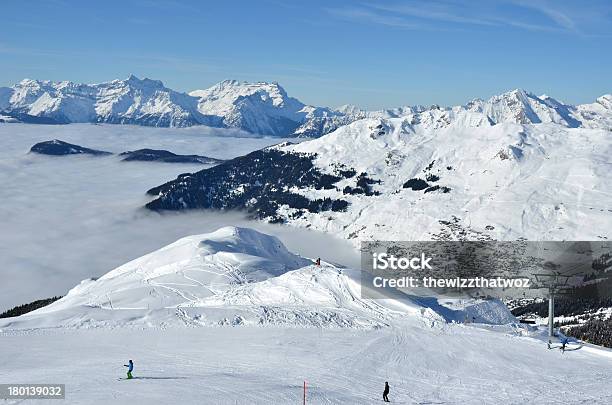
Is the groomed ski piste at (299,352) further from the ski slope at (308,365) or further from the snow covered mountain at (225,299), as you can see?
the snow covered mountain at (225,299)

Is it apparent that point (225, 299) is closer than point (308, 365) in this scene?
No

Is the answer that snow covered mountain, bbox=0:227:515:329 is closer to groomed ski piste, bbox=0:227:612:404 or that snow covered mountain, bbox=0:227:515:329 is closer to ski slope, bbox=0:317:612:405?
groomed ski piste, bbox=0:227:612:404

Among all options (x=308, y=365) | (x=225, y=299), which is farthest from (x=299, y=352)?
(x=225, y=299)

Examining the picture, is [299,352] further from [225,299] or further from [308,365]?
[225,299]

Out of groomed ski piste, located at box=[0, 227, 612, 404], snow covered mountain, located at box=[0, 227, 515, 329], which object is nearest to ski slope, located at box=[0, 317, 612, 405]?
groomed ski piste, located at box=[0, 227, 612, 404]

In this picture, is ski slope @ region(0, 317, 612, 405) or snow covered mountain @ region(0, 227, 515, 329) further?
snow covered mountain @ region(0, 227, 515, 329)

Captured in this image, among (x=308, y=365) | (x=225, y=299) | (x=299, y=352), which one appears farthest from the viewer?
(x=225, y=299)

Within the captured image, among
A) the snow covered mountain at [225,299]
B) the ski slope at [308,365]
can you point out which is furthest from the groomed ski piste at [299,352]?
the snow covered mountain at [225,299]
